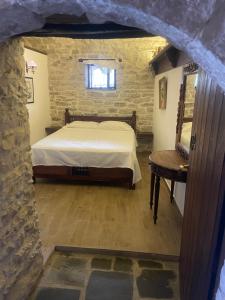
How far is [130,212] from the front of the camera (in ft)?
10.4

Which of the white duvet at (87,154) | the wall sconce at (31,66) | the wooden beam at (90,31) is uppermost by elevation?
the wall sconce at (31,66)

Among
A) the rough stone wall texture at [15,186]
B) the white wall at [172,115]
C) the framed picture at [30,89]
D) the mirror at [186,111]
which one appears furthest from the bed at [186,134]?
the framed picture at [30,89]

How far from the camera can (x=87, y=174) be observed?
12.8ft

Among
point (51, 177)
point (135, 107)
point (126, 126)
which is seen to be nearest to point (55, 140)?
point (51, 177)

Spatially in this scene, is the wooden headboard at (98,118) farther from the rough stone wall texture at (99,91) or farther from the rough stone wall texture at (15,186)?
the rough stone wall texture at (15,186)

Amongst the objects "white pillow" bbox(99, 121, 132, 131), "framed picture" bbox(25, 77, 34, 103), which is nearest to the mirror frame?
"white pillow" bbox(99, 121, 132, 131)

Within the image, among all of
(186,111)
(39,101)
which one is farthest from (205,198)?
(39,101)

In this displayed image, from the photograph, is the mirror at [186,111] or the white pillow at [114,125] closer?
the mirror at [186,111]

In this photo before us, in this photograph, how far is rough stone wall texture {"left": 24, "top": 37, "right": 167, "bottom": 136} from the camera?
5.64m

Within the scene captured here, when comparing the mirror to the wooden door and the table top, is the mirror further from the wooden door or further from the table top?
the wooden door

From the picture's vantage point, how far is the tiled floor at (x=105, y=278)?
1925 millimetres

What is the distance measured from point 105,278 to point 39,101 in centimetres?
430

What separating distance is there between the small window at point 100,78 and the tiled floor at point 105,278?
14.2ft

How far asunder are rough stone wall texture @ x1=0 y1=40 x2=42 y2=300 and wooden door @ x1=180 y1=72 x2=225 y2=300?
1.16 m
